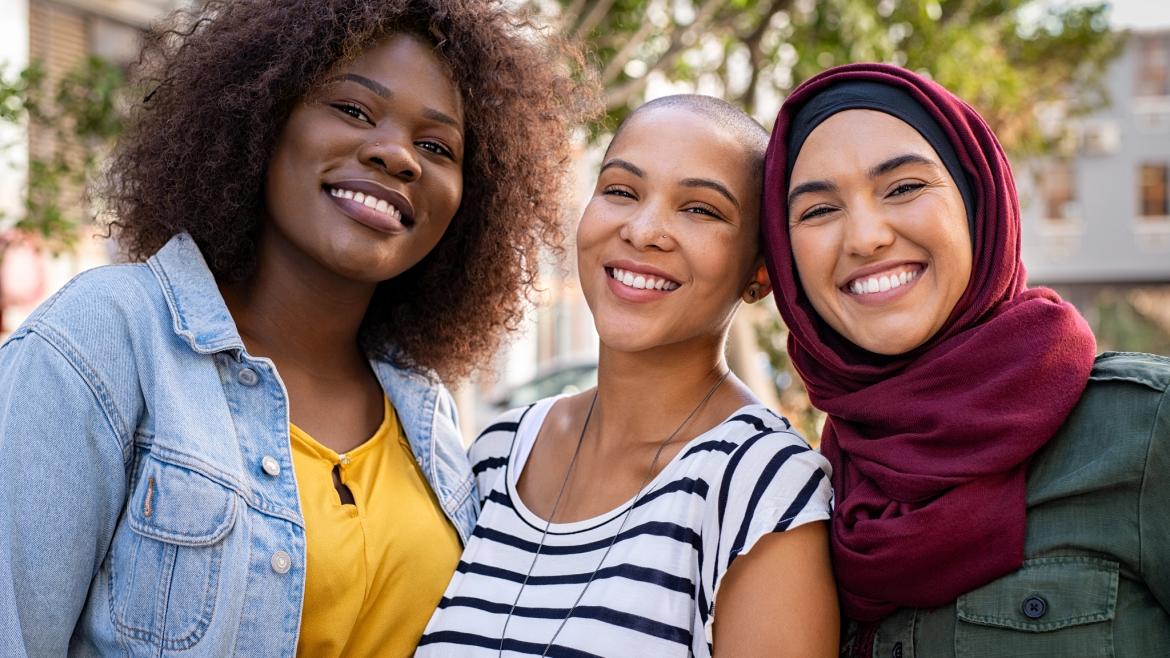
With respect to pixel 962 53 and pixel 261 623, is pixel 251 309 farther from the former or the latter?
pixel 962 53

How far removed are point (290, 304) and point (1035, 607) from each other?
6.46 feet

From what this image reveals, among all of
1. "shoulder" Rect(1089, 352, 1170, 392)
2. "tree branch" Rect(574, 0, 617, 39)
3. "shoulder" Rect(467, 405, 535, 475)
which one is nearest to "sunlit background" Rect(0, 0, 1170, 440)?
"tree branch" Rect(574, 0, 617, 39)

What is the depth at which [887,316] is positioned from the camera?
2.13 metres

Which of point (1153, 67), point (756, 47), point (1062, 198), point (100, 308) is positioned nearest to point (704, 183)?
point (100, 308)

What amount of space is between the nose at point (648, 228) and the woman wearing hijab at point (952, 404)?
271mm

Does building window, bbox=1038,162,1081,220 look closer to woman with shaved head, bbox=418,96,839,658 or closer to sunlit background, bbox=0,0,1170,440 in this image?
sunlit background, bbox=0,0,1170,440

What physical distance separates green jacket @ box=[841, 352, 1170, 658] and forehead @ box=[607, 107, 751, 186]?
98 centimetres

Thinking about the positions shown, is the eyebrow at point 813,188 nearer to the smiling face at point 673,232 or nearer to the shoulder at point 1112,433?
the smiling face at point 673,232

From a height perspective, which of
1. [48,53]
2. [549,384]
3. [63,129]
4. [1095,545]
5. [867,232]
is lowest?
[1095,545]

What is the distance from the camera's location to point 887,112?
2184 mm

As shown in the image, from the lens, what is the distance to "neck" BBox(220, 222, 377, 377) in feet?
8.79

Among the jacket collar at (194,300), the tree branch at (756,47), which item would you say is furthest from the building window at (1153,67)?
the jacket collar at (194,300)

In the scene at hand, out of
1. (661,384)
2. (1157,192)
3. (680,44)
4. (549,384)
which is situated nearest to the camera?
(661,384)

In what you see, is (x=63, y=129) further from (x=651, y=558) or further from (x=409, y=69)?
(x=651, y=558)
